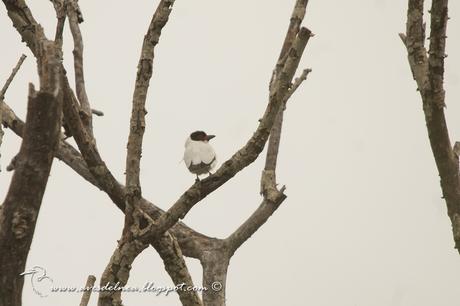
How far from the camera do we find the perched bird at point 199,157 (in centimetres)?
505

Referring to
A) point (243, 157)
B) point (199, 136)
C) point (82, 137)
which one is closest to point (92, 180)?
point (199, 136)

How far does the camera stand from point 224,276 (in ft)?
17.1

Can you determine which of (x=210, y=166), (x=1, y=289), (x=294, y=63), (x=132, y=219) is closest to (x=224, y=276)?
(x=210, y=166)

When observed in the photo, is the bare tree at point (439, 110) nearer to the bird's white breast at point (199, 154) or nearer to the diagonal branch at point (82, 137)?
the diagonal branch at point (82, 137)

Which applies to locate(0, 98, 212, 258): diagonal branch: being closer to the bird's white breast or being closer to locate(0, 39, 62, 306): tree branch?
the bird's white breast

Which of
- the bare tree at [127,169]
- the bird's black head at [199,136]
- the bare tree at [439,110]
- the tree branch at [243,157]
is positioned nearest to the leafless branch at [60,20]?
the bare tree at [127,169]

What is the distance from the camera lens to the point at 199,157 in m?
5.09

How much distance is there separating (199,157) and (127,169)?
5.21 feet

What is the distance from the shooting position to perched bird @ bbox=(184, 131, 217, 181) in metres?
5.05

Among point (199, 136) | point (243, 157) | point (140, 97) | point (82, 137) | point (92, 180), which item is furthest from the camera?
point (199, 136)

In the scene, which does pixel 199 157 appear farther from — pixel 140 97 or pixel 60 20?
pixel 60 20

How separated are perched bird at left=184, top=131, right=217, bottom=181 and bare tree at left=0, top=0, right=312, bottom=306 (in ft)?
1.35

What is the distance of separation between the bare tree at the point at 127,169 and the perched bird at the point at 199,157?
41cm

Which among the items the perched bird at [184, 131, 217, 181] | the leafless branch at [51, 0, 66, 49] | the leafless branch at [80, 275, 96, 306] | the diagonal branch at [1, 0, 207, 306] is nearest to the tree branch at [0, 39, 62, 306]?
the leafless branch at [51, 0, 66, 49]
